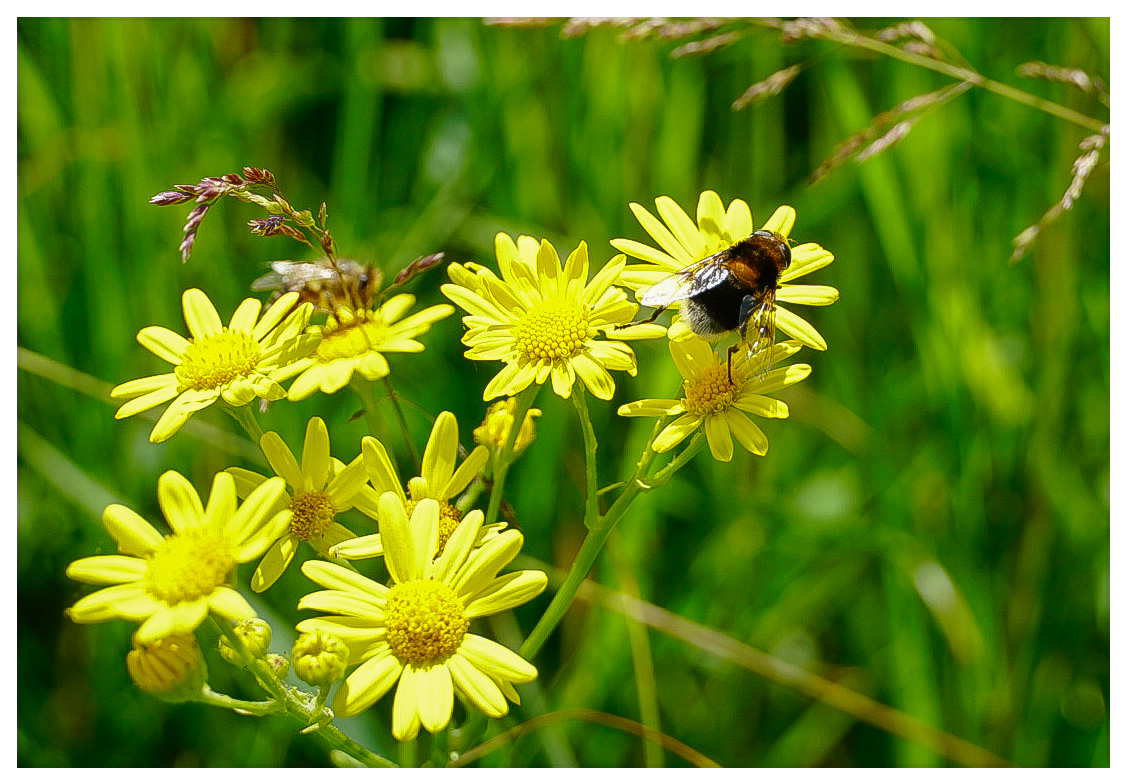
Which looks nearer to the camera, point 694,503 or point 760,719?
point 760,719

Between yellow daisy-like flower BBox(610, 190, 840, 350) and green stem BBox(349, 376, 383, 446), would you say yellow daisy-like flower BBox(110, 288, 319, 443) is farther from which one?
yellow daisy-like flower BBox(610, 190, 840, 350)

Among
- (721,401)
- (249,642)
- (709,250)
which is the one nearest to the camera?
(249,642)

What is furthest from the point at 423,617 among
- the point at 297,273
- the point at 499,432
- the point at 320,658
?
the point at 297,273

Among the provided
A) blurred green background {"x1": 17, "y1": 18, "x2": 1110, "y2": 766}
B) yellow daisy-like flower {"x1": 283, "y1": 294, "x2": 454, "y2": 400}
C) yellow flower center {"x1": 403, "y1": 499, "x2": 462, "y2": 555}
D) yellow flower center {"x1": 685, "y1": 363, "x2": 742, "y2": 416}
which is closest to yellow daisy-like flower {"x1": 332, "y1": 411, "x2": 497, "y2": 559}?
yellow flower center {"x1": 403, "y1": 499, "x2": 462, "y2": 555}

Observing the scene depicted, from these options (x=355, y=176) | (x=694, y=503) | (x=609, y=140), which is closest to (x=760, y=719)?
(x=694, y=503)

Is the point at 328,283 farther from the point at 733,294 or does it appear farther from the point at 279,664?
the point at 733,294

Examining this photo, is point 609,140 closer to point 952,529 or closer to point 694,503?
point 694,503

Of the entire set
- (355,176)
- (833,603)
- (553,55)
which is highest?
(553,55)

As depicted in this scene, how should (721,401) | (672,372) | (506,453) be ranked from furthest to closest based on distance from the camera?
(672,372) → (506,453) → (721,401)
